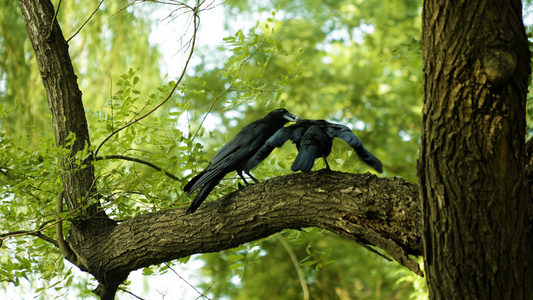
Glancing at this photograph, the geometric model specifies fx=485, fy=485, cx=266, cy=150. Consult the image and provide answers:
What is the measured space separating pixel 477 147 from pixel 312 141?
92 centimetres

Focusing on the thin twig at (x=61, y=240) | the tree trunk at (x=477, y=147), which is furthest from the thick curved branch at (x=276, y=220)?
the tree trunk at (x=477, y=147)

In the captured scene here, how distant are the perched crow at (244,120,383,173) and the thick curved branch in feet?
0.36

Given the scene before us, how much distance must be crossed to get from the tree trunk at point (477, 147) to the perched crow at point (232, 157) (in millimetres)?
1219

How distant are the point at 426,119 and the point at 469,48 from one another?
0.88 feet

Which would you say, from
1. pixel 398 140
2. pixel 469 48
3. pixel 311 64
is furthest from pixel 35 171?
pixel 311 64

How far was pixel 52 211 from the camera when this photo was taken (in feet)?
8.90

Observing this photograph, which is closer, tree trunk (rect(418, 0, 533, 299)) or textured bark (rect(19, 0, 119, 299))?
tree trunk (rect(418, 0, 533, 299))

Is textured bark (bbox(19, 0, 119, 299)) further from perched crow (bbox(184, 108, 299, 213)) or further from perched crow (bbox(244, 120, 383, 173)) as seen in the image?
perched crow (bbox(244, 120, 383, 173))

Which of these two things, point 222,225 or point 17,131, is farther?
point 17,131

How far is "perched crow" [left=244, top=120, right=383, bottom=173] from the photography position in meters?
2.26

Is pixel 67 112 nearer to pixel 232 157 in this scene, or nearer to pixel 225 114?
pixel 232 157

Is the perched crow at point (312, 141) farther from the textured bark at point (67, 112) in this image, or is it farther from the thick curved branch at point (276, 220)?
the textured bark at point (67, 112)

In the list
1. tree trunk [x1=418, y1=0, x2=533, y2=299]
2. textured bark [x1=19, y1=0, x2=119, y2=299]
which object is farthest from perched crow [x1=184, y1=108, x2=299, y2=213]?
tree trunk [x1=418, y1=0, x2=533, y2=299]

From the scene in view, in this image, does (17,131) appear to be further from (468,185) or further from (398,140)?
(398,140)
